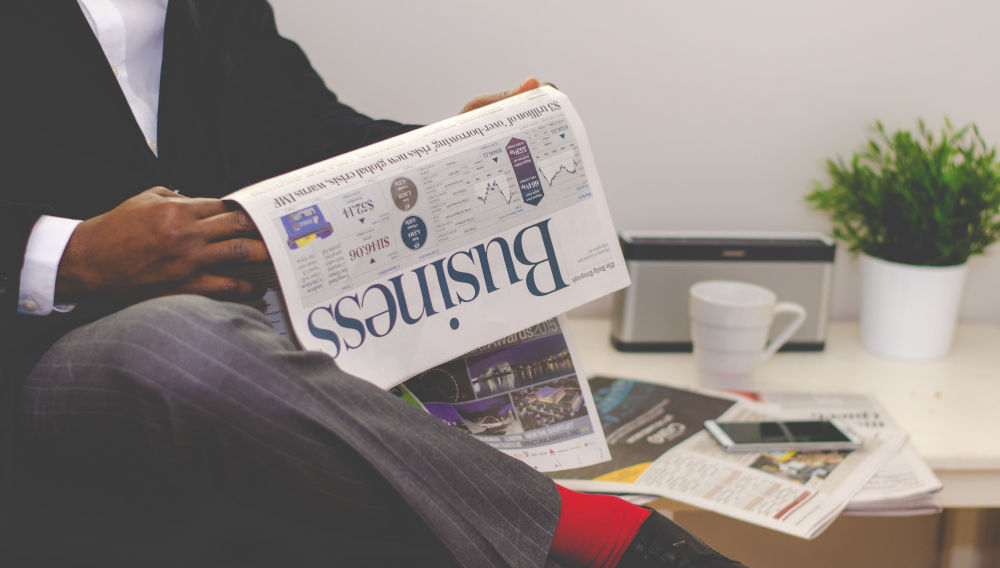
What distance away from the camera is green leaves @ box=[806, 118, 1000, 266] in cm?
96

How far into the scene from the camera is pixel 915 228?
99 centimetres

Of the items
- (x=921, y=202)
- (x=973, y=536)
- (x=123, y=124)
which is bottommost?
(x=973, y=536)

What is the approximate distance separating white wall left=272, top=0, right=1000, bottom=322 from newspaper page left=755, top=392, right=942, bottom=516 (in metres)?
0.33

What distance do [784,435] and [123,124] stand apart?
2.50 ft

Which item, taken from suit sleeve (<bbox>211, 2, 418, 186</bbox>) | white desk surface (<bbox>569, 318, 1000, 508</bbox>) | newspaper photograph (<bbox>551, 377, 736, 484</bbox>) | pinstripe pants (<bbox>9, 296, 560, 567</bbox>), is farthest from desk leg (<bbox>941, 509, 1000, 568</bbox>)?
suit sleeve (<bbox>211, 2, 418, 186</bbox>)

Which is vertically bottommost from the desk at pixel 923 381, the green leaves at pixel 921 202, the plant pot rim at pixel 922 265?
the desk at pixel 923 381

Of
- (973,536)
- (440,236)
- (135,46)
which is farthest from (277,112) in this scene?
(973,536)

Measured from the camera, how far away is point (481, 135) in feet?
2.24

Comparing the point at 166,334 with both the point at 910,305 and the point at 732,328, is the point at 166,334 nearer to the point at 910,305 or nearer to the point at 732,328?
the point at 732,328

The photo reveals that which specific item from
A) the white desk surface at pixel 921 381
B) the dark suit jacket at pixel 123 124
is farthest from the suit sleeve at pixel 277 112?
the white desk surface at pixel 921 381

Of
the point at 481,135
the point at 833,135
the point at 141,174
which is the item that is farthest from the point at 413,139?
the point at 833,135

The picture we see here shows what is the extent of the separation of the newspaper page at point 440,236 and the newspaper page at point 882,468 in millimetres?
330

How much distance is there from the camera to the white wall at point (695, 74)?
1055 millimetres

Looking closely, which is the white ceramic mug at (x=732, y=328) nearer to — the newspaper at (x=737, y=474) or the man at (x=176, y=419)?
the newspaper at (x=737, y=474)
